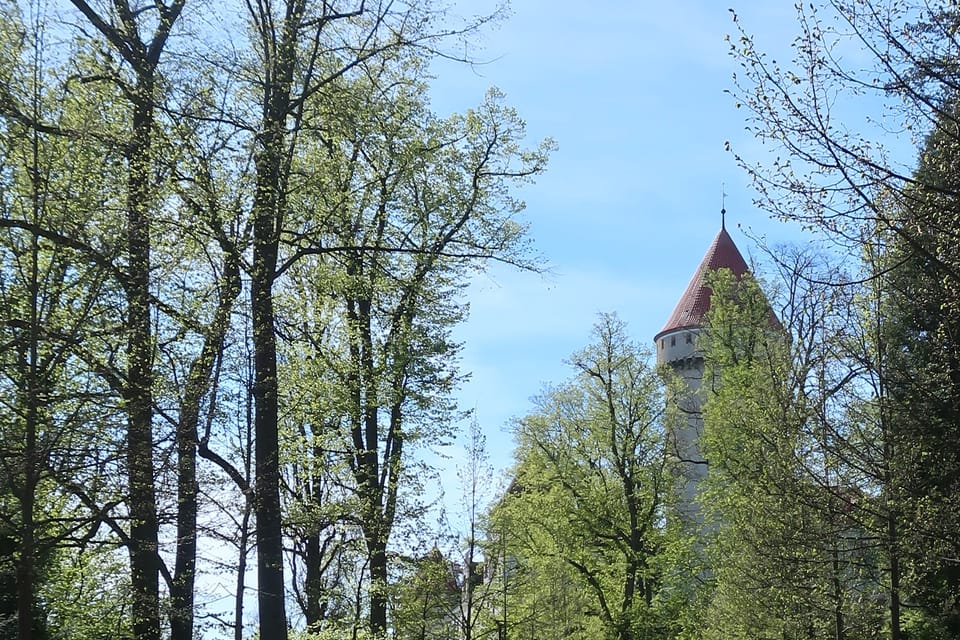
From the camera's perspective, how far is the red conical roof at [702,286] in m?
43.1

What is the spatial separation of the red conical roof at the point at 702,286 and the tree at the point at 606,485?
Result: 1453 centimetres

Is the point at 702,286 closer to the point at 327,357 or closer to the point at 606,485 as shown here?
the point at 606,485

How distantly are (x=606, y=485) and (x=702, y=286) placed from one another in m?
19.1

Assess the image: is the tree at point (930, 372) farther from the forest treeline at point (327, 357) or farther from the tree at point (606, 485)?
the tree at point (606, 485)

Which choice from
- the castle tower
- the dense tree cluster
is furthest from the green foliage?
the castle tower

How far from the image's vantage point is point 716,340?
27.1 meters

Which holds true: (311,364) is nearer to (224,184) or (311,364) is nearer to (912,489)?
(224,184)

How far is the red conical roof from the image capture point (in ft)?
141

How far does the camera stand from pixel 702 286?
147 feet

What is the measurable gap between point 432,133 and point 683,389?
15.2 metres

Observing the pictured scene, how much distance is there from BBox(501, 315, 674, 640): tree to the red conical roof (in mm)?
14534

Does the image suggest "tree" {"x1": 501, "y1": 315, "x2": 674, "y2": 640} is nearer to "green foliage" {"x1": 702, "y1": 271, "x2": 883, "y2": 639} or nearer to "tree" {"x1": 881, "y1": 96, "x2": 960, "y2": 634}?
"green foliage" {"x1": 702, "y1": 271, "x2": 883, "y2": 639}

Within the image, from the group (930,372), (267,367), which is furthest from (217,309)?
(930,372)

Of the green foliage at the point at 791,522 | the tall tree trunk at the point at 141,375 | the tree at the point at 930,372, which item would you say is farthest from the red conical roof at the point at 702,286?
the tall tree trunk at the point at 141,375
